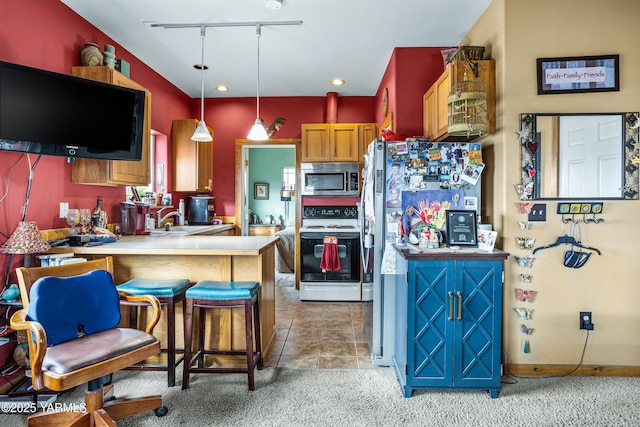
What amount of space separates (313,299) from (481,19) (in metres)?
3.30

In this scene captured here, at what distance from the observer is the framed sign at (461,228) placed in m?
2.38

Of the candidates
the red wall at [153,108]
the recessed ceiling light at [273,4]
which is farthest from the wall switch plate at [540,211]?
the recessed ceiling light at [273,4]

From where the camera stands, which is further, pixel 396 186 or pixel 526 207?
pixel 396 186

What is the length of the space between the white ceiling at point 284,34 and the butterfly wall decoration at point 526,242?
5.78 ft

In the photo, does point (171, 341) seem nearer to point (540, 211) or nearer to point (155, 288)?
point (155, 288)

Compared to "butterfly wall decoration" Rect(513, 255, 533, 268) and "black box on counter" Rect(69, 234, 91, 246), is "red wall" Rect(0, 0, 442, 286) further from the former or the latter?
"butterfly wall decoration" Rect(513, 255, 533, 268)

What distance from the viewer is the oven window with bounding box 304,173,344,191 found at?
4719mm

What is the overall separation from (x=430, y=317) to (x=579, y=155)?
58.4 inches

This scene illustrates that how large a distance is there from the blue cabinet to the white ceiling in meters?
1.99

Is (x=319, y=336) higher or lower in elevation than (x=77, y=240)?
lower

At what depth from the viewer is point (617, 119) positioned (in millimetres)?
2371

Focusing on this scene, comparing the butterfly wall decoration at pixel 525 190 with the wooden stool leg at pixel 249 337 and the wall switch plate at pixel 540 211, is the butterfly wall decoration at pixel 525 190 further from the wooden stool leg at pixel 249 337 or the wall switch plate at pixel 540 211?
the wooden stool leg at pixel 249 337

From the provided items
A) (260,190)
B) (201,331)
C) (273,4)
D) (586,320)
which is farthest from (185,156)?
(586,320)

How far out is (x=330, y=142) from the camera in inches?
185
